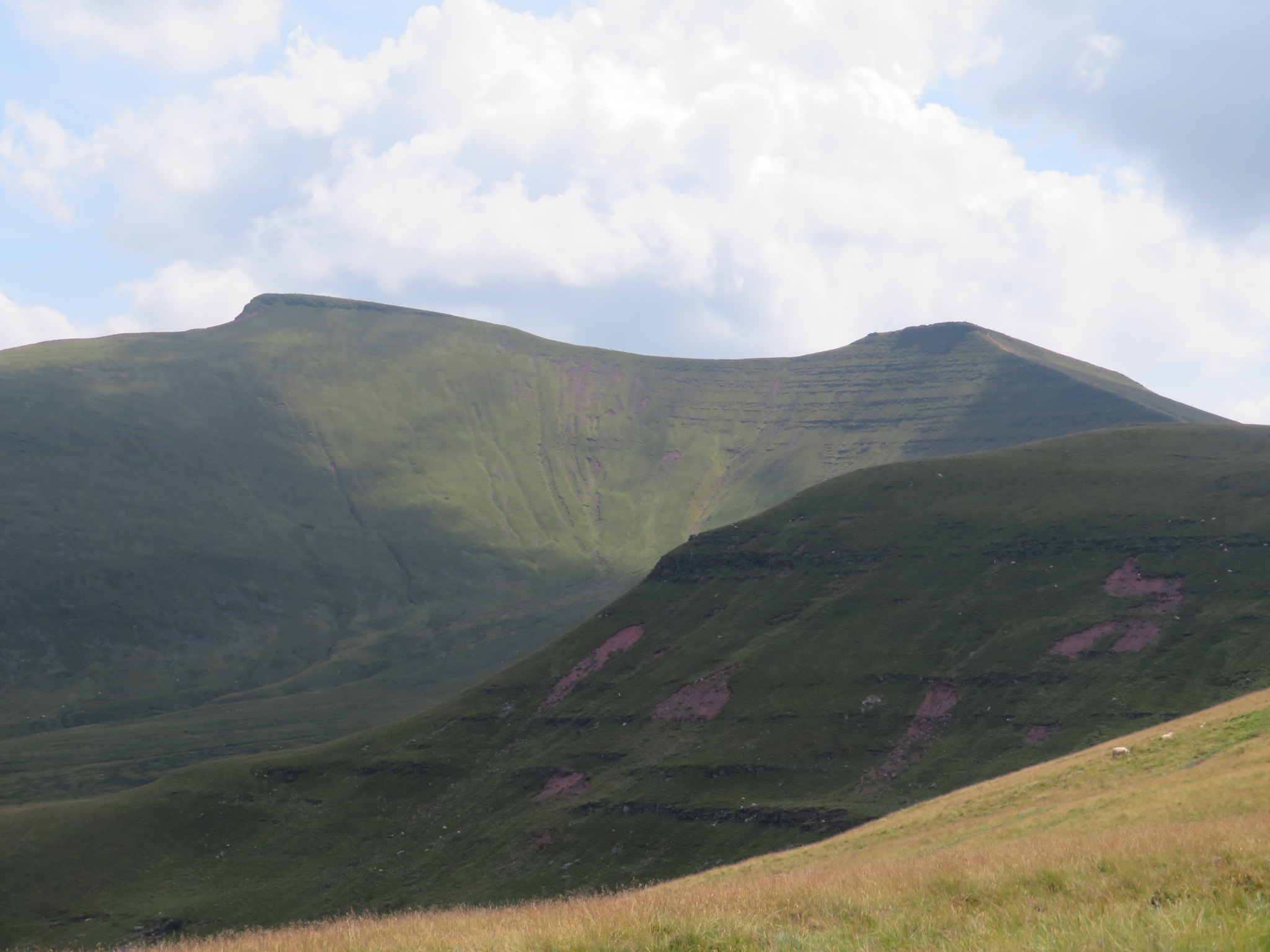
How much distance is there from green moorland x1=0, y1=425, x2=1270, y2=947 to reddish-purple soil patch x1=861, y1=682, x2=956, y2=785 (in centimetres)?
30

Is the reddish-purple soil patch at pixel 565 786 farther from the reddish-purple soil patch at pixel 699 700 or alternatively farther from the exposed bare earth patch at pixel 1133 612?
the exposed bare earth patch at pixel 1133 612

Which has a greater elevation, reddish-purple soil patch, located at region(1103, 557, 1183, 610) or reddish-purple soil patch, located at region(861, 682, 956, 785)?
reddish-purple soil patch, located at region(1103, 557, 1183, 610)

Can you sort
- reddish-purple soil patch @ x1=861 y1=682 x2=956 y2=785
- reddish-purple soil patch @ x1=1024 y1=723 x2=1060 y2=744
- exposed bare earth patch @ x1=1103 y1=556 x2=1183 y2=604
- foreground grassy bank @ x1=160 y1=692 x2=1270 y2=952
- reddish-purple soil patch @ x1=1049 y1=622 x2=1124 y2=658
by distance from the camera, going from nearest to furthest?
foreground grassy bank @ x1=160 y1=692 x2=1270 y2=952, reddish-purple soil patch @ x1=1024 y1=723 x2=1060 y2=744, reddish-purple soil patch @ x1=861 y1=682 x2=956 y2=785, reddish-purple soil patch @ x1=1049 y1=622 x2=1124 y2=658, exposed bare earth patch @ x1=1103 y1=556 x2=1183 y2=604

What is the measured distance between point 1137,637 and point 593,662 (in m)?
68.3

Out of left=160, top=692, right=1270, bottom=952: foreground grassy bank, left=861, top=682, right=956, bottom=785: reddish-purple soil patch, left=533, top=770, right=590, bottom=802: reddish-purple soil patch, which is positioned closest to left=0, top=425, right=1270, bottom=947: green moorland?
left=861, top=682, right=956, bottom=785: reddish-purple soil patch

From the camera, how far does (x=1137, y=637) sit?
9888 cm

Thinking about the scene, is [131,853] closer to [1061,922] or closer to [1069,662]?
[1069,662]

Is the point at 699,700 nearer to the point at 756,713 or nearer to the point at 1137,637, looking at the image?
the point at 756,713

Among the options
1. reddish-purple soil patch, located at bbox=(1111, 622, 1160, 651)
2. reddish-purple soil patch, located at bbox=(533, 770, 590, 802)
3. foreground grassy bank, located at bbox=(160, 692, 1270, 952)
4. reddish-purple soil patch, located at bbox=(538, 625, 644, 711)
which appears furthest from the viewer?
reddish-purple soil patch, located at bbox=(538, 625, 644, 711)

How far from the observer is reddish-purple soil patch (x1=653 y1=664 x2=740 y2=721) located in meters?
113

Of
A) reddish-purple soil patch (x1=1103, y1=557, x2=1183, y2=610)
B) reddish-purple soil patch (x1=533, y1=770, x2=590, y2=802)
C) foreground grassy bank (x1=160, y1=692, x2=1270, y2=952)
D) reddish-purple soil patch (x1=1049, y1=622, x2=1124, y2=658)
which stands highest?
foreground grassy bank (x1=160, y1=692, x2=1270, y2=952)

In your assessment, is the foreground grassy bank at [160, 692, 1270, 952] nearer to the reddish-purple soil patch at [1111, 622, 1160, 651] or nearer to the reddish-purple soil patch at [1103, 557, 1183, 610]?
the reddish-purple soil patch at [1111, 622, 1160, 651]

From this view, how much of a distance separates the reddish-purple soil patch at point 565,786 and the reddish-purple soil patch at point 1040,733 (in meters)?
46.1

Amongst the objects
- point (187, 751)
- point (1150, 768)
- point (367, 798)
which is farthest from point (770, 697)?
point (187, 751)
